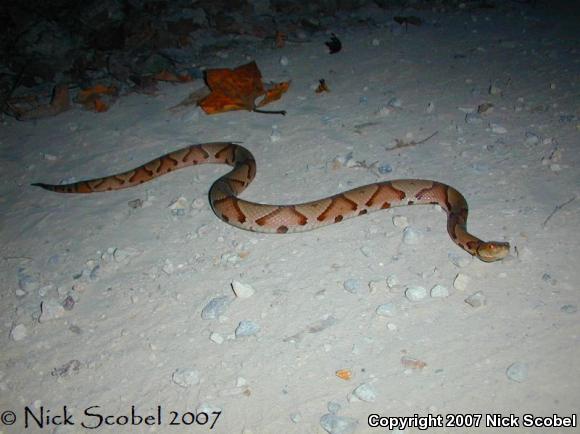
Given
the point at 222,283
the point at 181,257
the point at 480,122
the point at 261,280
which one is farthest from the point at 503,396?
the point at 480,122

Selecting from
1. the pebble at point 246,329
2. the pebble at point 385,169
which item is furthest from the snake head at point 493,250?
the pebble at point 246,329

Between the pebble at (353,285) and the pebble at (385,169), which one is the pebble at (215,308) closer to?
the pebble at (353,285)

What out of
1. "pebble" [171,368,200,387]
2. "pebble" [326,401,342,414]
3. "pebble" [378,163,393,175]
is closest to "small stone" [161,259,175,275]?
"pebble" [171,368,200,387]

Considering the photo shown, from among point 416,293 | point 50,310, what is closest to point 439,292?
point 416,293

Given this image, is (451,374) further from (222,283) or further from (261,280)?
(222,283)

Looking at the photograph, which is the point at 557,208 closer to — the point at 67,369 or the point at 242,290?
the point at 242,290
